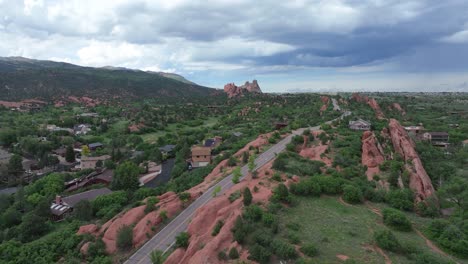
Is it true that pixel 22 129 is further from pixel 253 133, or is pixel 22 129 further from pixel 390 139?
pixel 390 139

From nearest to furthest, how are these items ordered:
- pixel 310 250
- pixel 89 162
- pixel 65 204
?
pixel 310 250 < pixel 65 204 < pixel 89 162

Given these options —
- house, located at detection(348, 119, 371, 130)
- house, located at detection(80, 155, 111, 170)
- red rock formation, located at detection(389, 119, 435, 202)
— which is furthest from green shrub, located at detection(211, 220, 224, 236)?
house, located at detection(80, 155, 111, 170)

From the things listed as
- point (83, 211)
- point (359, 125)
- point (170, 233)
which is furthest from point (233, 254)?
point (359, 125)

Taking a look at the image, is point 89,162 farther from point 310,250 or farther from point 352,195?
point 310,250

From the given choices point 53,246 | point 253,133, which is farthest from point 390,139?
point 53,246

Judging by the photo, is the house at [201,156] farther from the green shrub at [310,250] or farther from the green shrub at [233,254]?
the green shrub at [310,250]

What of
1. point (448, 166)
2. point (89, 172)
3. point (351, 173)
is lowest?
point (89, 172)

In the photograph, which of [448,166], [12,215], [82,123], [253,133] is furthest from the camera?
[82,123]
